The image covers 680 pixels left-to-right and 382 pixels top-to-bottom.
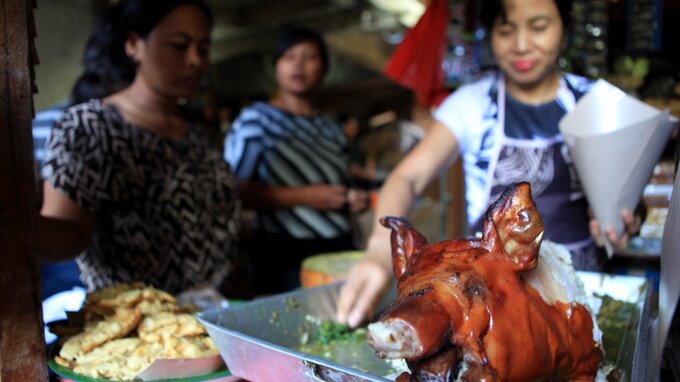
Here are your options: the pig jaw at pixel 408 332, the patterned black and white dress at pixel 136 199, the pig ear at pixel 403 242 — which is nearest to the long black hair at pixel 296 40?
the patterned black and white dress at pixel 136 199

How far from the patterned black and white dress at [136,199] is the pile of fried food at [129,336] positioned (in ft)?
1.46

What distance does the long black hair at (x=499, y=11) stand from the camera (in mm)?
1648

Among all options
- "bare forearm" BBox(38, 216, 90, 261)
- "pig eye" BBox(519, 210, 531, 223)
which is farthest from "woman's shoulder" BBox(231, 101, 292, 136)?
"pig eye" BBox(519, 210, 531, 223)

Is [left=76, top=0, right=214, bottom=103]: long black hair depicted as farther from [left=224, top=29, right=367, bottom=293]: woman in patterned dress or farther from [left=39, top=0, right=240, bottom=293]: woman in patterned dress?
[left=224, top=29, right=367, bottom=293]: woman in patterned dress

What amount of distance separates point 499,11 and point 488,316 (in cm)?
118

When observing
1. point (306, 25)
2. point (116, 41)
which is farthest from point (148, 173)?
point (306, 25)

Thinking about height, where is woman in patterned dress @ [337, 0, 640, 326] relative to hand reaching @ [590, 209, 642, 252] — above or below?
above

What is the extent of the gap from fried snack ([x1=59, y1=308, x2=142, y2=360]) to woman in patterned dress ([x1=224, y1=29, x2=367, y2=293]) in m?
1.57

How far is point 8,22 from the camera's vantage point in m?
0.90

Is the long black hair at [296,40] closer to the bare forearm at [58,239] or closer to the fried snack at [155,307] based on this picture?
the bare forearm at [58,239]

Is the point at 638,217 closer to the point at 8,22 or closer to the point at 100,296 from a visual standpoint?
the point at 100,296

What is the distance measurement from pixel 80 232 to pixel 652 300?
1476mm

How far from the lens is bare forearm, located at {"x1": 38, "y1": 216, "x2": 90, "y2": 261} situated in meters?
1.30

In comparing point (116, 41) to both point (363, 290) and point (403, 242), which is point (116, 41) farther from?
point (403, 242)
